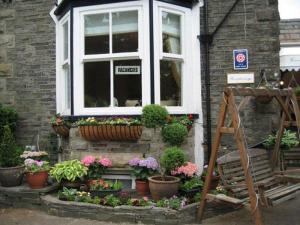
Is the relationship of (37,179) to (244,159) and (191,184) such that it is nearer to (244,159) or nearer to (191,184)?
(191,184)

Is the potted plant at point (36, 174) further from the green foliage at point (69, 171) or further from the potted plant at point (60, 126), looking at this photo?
the potted plant at point (60, 126)

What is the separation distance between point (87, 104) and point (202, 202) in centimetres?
281

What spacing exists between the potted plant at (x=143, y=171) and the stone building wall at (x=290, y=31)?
795cm

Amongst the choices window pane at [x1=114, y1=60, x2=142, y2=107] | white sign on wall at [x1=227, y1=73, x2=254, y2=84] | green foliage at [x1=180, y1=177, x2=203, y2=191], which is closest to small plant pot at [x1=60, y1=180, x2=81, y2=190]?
window pane at [x1=114, y1=60, x2=142, y2=107]

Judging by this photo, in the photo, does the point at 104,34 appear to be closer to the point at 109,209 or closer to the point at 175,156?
the point at 175,156

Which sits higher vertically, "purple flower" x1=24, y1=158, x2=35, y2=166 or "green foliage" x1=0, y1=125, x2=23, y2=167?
"green foliage" x1=0, y1=125, x2=23, y2=167

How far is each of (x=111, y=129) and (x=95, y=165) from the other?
2.04 feet

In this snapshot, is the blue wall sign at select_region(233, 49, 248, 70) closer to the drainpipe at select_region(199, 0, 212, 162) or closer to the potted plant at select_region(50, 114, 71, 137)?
the drainpipe at select_region(199, 0, 212, 162)

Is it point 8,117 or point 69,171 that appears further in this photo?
point 8,117

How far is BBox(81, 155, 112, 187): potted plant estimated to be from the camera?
21.3 feet

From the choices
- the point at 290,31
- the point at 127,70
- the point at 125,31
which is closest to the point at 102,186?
the point at 127,70

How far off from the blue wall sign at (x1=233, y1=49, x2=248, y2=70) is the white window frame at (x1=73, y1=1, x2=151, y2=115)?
5.20 ft

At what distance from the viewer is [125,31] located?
6.98 metres

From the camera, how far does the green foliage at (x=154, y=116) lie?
21.0 ft
